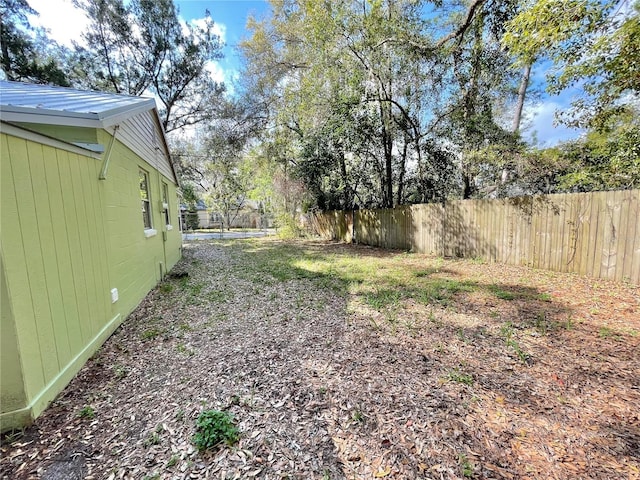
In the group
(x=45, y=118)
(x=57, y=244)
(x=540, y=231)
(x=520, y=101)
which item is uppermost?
(x=520, y=101)

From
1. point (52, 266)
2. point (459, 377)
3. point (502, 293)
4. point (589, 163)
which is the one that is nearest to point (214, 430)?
point (52, 266)

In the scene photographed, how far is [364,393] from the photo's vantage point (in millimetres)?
2223

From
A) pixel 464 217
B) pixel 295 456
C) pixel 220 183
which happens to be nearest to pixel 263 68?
pixel 464 217

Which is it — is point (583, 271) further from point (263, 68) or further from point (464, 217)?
point (263, 68)

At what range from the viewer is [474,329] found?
332cm

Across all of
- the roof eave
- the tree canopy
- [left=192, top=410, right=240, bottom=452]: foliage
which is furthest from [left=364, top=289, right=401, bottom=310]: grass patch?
the tree canopy

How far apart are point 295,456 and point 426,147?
9.69m

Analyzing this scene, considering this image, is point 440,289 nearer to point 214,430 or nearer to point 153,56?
point 214,430

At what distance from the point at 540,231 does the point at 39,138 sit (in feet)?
25.4

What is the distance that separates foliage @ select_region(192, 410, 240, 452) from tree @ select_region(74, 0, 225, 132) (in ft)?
48.6

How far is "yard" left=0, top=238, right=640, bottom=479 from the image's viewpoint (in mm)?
1628

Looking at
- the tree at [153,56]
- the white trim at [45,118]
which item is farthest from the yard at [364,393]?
the tree at [153,56]

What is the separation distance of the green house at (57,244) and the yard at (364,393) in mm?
283

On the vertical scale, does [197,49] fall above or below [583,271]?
above
